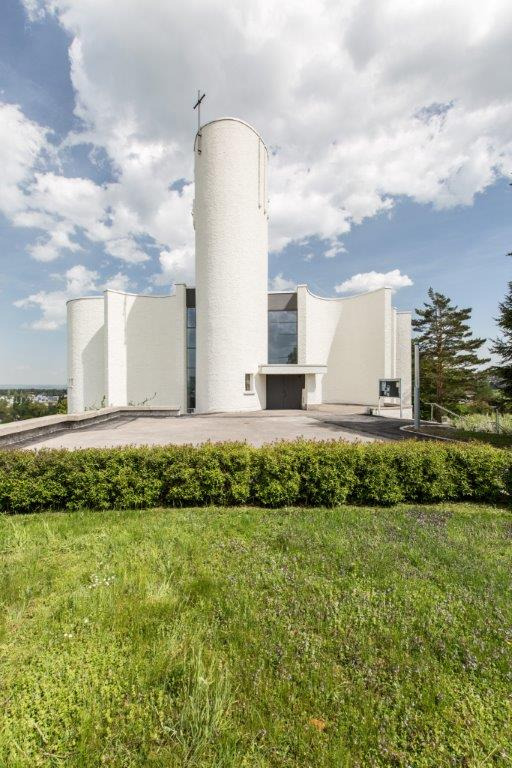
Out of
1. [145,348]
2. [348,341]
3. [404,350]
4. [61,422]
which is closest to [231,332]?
[145,348]

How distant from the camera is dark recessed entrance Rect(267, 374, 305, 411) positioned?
76.8 feet

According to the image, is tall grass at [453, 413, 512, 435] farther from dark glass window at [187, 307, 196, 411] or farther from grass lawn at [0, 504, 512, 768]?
dark glass window at [187, 307, 196, 411]

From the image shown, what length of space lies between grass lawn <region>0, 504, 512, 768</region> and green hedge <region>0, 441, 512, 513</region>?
1263mm

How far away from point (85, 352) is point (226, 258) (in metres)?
13.1

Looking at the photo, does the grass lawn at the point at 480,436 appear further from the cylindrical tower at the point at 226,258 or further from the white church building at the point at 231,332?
the cylindrical tower at the point at 226,258

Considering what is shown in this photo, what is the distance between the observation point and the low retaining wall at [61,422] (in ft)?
29.1

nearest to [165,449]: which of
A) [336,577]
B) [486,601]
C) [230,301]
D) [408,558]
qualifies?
[336,577]

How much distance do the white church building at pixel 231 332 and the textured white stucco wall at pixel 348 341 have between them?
82 millimetres

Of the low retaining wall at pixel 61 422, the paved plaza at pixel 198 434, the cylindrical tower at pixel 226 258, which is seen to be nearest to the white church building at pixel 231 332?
the cylindrical tower at pixel 226 258

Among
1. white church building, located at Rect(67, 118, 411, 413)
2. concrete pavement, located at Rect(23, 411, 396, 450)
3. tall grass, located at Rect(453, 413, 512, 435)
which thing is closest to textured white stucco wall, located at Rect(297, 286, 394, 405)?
white church building, located at Rect(67, 118, 411, 413)

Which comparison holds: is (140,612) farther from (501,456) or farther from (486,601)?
(501,456)

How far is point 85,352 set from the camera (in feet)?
79.7

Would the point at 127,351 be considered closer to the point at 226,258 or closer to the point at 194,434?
the point at 226,258

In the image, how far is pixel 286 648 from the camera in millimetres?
2359
